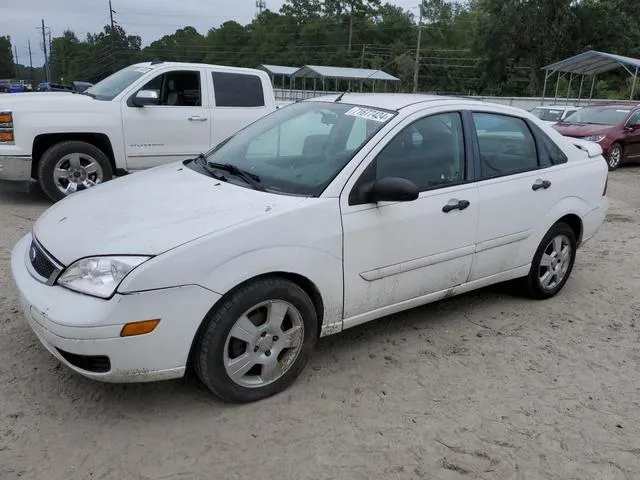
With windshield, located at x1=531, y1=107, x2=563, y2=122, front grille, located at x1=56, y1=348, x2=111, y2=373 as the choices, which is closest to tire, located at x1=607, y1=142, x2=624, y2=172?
windshield, located at x1=531, y1=107, x2=563, y2=122

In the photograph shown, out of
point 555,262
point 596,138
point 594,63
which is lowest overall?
point 555,262

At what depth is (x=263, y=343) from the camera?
304 cm

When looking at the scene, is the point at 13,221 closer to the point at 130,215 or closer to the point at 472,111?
the point at 130,215

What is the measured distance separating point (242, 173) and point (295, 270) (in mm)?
857

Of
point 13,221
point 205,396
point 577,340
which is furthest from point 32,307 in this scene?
point 13,221

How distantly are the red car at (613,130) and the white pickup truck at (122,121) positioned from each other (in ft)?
27.4

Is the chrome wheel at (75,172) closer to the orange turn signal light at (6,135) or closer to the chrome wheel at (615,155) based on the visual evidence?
the orange turn signal light at (6,135)

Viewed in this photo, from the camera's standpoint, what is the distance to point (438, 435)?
2887mm

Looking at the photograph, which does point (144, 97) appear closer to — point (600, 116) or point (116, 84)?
point (116, 84)

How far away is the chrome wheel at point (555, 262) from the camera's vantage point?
461 centimetres

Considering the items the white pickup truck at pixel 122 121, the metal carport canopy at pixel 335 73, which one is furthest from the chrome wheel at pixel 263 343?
the metal carport canopy at pixel 335 73

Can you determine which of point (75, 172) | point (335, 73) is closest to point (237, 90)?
point (75, 172)

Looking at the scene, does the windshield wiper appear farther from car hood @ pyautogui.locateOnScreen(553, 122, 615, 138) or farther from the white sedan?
car hood @ pyautogui.locateOnScreen(553, 122, 615, 138)

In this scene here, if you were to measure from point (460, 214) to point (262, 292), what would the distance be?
154 centimetres
